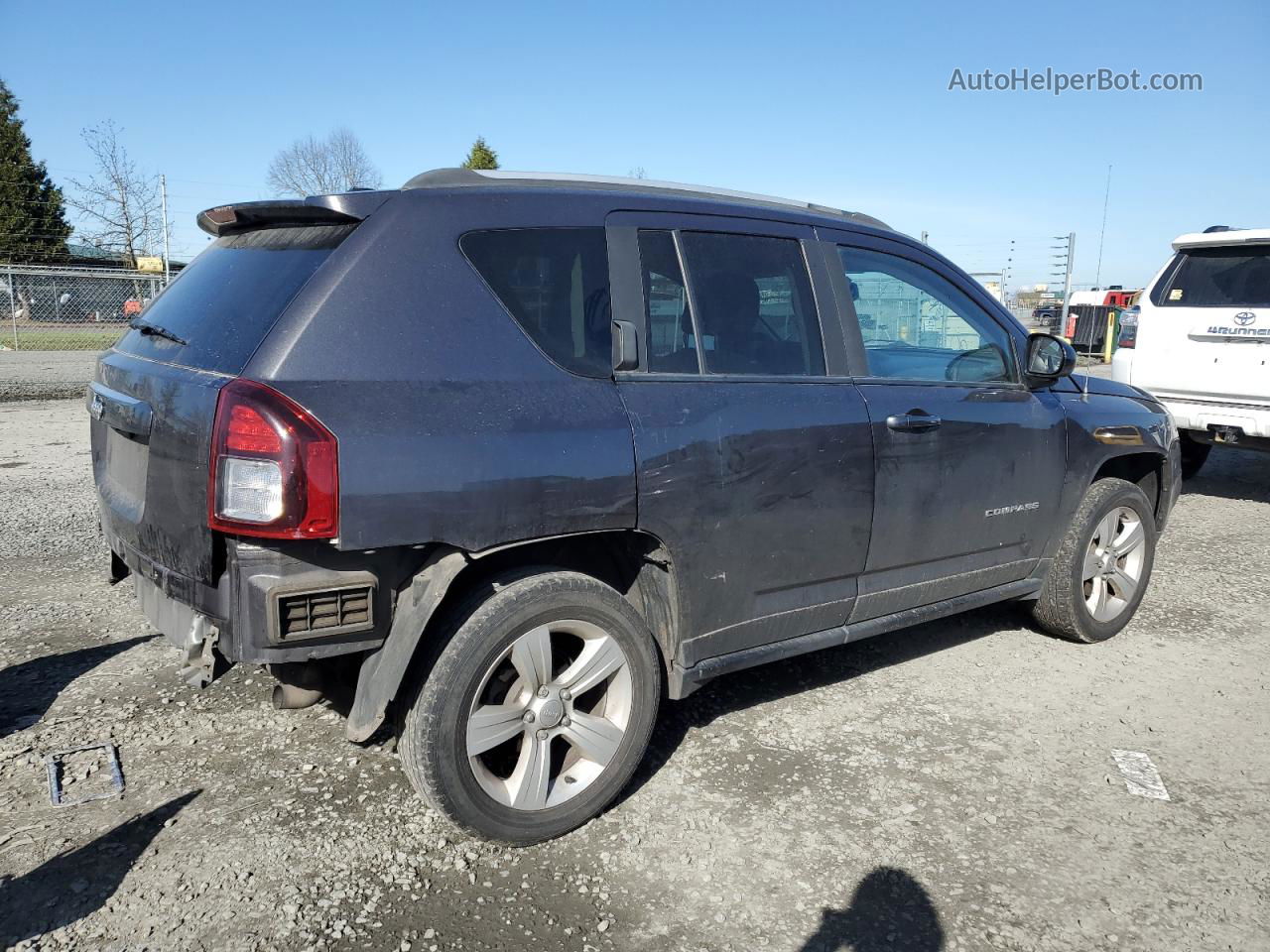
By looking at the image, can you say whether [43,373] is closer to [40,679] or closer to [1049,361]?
[40,679]

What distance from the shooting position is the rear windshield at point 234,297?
8.74 feet

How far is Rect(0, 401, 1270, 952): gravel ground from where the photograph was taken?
8.47 feet

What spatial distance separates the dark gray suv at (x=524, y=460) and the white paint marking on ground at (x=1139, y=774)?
0.87 m

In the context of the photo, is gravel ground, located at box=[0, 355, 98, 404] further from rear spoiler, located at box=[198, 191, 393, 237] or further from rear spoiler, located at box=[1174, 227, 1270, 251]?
rear spoiler, located at box=[1174, 227, 1270, 251]

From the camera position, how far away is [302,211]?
2.84m

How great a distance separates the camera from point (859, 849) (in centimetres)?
296

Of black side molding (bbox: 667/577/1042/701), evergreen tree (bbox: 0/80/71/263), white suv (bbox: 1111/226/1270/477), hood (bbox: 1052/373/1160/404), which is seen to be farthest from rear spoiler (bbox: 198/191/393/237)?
evergreen tree (bbox: 0/80/71/263)

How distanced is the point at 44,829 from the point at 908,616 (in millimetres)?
3049

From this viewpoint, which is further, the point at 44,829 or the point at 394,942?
the point at 44,829

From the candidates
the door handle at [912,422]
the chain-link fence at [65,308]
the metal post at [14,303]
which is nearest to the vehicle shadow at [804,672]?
the door handle at [912,422]

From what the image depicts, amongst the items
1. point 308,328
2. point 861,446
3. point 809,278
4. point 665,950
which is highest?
point 809,278

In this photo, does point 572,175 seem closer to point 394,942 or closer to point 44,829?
point 394,942

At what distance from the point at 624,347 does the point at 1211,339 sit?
675 cm

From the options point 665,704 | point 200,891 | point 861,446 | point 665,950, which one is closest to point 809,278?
point 861,446
